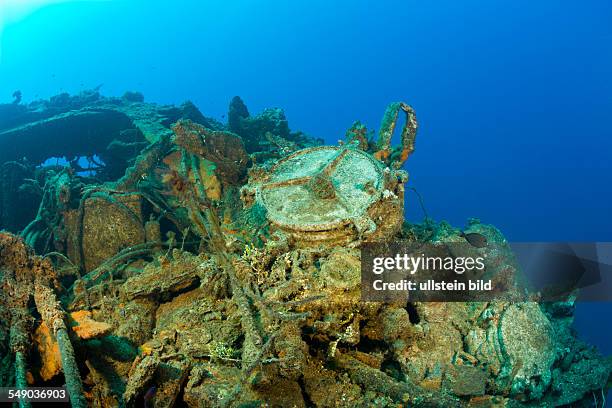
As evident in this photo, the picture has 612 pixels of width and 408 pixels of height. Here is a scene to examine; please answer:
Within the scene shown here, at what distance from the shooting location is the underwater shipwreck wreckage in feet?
10.2

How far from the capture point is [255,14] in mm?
171875

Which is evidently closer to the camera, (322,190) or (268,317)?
(268,317)

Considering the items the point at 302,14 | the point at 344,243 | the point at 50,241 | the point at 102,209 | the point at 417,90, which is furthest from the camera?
the point at 302,14

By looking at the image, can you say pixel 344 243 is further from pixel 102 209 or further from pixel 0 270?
pixel 102 209

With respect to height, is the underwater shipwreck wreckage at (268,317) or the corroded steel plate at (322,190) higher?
the corroded steel plate at (322,190)

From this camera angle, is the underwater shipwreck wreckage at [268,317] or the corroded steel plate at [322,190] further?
the corroded steel plate at [322,190]

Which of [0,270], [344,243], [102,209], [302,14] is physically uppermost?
[302,14]

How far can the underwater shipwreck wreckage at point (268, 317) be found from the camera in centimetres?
311

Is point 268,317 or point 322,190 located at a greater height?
point 322,190

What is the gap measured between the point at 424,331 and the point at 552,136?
11259cm

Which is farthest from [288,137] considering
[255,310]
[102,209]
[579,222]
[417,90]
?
[417,90]

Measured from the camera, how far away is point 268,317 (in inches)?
135

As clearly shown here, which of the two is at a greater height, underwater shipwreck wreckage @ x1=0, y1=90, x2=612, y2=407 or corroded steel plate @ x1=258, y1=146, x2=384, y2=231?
corroded steel plate @ x1=258, y1=146, x2=384, y2=231

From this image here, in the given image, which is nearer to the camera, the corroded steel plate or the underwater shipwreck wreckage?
the underwater shipwreck wreckage
